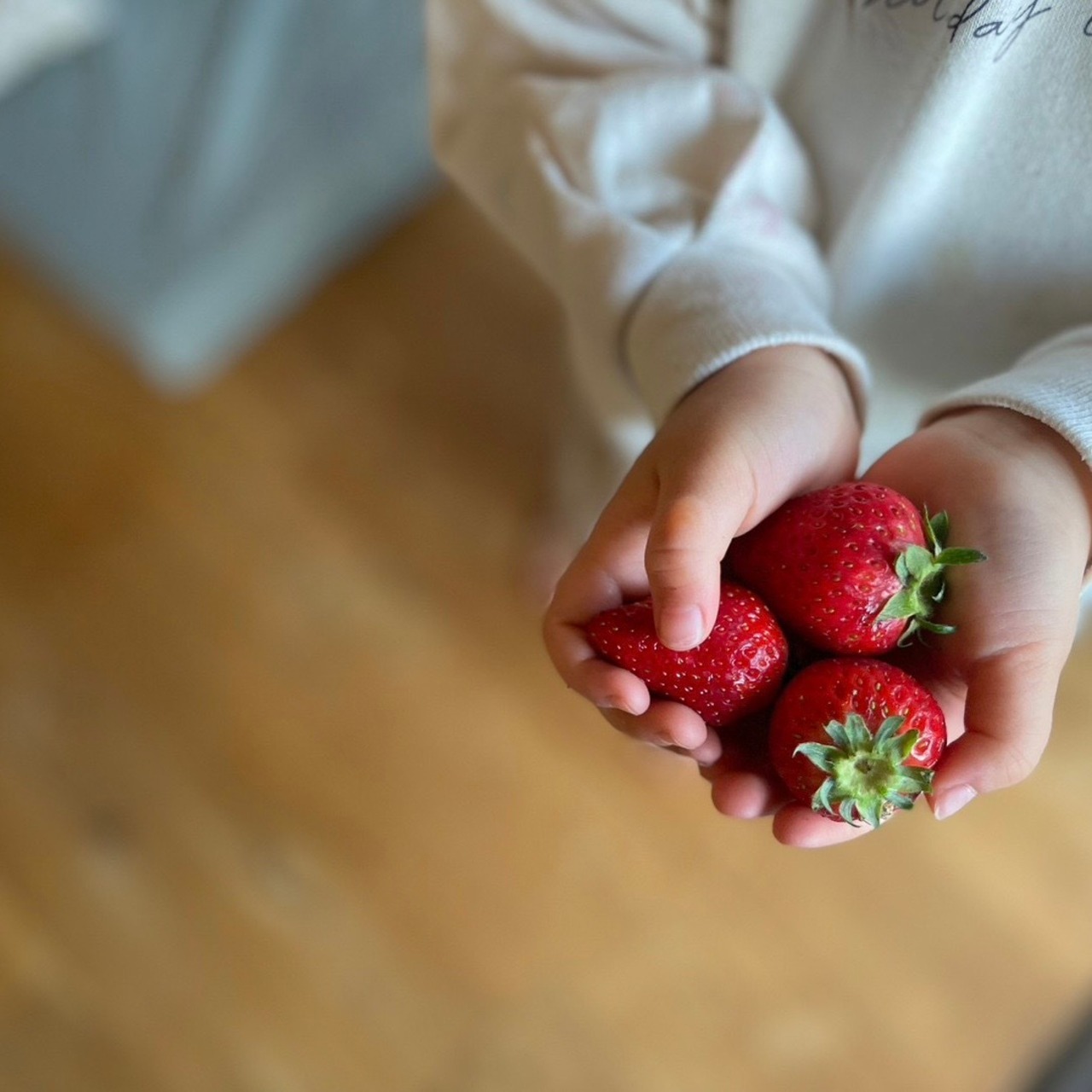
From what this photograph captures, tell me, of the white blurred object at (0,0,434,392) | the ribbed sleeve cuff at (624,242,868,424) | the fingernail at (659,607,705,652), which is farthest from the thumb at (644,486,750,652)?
the white blurred object at (0,0,434,392)

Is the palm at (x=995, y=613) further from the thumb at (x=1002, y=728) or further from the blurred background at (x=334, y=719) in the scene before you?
the blurred background at (x=334, y=719)

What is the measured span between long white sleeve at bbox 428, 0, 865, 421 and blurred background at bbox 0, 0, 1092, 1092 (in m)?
0.50

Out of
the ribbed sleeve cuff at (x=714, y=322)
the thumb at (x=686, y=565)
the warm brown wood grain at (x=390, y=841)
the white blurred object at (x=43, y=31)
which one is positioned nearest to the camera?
the thumb at (x=686, y=565)

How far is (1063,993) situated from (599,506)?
2.18 ft

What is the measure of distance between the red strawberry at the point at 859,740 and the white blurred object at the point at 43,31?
111cm

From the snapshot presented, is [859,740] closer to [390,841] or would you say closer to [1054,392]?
[1054,392]

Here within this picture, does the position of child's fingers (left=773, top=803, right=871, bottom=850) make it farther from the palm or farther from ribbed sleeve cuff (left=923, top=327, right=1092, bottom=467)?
ribbed sleeve cuff (left=923, top=327, right=1092, bottom=467)

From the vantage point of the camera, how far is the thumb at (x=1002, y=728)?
0.47m

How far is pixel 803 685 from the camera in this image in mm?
478

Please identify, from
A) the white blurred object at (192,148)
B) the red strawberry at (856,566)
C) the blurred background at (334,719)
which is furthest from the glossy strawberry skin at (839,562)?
the white blurred object at (192,148)

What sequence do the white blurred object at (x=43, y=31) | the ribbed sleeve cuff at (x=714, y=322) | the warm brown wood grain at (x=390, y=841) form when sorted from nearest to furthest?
the ribbed sleeve cuff at (x=714, y=322) < the warm brown wood grain at (x=390, y=841) < the white blurred object at (x=43, y=31)

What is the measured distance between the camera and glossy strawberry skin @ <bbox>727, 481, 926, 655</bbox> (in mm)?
475

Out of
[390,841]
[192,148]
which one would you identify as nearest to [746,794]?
[390,841]

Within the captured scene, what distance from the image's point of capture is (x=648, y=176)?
2.04 feet
